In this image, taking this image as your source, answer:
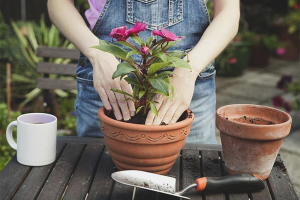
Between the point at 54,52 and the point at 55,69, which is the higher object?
the point at 54,52

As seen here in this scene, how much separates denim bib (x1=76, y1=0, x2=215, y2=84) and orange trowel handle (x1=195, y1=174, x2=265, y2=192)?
623 millimetres

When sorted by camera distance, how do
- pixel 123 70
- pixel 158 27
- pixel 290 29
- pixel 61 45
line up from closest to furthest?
pixel 123 70
pixel 158 27
pixel 61 45
pixel 290 29

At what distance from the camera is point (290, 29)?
6.62 metres

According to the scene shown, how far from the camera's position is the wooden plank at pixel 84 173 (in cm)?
126

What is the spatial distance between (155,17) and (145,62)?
0.49 meters

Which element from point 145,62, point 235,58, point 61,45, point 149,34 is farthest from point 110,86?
point 235,58

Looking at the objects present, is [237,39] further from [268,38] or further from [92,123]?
[92,123]

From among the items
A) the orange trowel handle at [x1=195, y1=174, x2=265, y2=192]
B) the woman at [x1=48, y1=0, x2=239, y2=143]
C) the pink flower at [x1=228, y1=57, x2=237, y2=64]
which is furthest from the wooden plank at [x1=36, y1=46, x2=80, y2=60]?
the pink flower at [x1=228, y1=57, x2=237, y2=64]

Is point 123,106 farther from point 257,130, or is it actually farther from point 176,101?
point 257,130

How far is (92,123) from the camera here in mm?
1792

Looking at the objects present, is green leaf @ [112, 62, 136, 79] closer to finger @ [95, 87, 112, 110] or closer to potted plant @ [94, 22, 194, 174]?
potted plant @ [94, 22, 194, 174]

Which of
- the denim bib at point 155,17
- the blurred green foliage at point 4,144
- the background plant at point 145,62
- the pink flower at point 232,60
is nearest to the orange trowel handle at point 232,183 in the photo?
the background plant at point 145,62

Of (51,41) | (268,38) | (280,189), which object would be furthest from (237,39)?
(280,189)

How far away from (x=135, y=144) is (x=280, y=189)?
18.0 inches
